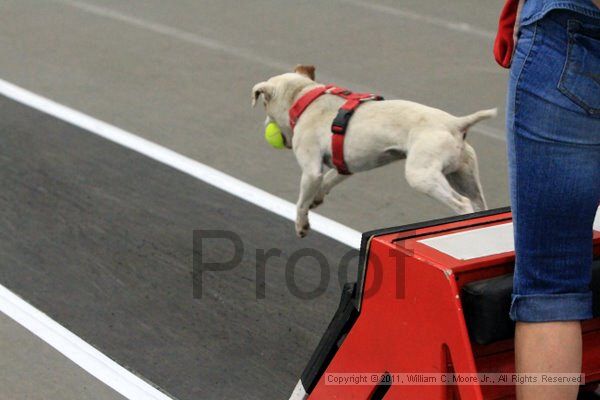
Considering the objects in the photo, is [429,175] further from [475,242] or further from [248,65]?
[248,65]

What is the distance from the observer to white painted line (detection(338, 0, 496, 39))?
1079 centimetres

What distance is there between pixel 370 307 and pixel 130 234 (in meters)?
3.13

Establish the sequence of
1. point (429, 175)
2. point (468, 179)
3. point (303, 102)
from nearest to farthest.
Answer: point (429, 175), point (468, 179), point (303, 102)

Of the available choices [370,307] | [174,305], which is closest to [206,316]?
[174,305]

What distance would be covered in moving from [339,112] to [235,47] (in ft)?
17.4

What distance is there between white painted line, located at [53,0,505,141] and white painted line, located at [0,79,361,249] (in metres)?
2.02

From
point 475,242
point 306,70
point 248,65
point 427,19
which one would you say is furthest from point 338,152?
point 427,19

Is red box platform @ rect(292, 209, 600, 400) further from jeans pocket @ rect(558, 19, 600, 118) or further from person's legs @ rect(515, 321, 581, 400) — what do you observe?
jeans pocket @ rect(558, 19, 600, 118)

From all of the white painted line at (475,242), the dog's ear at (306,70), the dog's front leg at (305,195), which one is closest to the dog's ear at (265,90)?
the dog's ear at (306,70)

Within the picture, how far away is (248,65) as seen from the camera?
9.73 meters

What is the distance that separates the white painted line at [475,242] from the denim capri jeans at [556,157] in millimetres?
382

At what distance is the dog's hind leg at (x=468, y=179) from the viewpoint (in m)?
5.11

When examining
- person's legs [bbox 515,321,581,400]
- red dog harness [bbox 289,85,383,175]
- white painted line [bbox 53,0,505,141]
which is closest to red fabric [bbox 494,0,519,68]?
person's legs [bbox 515,321,581,400]

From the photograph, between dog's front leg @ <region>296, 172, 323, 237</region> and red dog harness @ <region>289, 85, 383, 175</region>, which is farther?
dog's front leg @ <region>296, 172, 323, 237</region>
